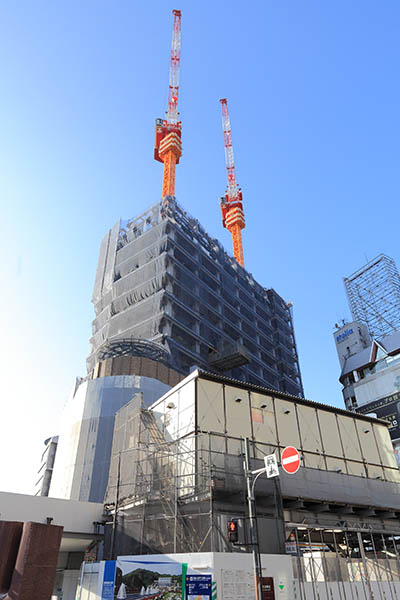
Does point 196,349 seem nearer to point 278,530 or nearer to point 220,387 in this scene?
point 220,387

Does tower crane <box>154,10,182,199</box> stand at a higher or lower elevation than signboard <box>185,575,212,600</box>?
higher

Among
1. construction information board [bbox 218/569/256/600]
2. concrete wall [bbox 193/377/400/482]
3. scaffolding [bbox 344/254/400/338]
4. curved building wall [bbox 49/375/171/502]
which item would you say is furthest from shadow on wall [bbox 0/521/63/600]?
scaffolding [bbox 344/254/400/338]

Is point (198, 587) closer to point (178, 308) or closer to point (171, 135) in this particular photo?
point (178, 308)

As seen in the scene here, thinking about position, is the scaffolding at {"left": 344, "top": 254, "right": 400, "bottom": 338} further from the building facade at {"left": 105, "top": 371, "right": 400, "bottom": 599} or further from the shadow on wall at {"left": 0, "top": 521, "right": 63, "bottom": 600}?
the shadow on wall at {"left": 0, "top": 521, "right": 63, "bottom": 600}

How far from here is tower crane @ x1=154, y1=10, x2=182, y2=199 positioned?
280ft

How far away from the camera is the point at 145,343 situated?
159ft

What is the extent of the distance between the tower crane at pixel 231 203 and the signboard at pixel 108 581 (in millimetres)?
91512

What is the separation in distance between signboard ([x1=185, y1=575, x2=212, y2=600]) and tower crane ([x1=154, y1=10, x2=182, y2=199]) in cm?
7311

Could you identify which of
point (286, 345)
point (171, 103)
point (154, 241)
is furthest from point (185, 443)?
point (171, 103)

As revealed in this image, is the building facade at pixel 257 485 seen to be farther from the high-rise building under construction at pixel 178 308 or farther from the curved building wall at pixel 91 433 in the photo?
the high-rise building under construction at pixel 178 308

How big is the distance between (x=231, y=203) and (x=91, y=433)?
87.3 meters

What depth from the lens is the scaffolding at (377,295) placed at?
8394 centimetres

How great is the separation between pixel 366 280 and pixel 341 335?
511 inches

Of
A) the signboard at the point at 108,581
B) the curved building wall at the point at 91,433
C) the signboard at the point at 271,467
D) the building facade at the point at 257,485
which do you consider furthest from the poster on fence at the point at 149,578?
the curved building wall at the point at 91,433
